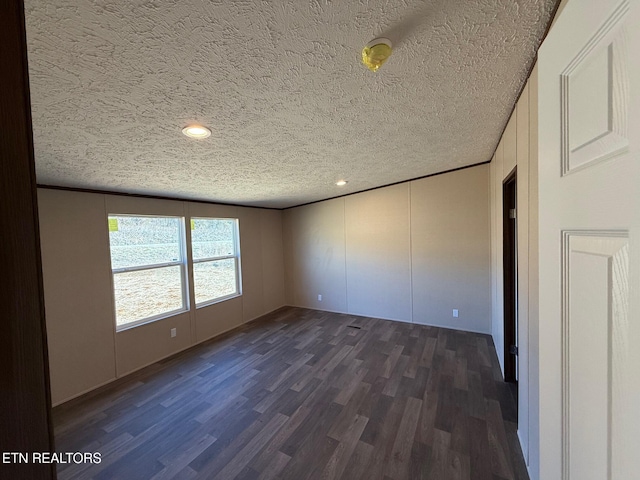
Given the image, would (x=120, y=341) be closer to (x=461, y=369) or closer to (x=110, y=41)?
(x=110, y=41)

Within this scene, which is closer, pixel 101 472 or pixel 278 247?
pixel 101 472

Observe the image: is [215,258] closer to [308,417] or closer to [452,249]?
[308,417]

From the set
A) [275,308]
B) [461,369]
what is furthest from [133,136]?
[275,308]

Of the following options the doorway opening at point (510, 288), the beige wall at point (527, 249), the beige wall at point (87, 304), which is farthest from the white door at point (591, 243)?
the beige wall at point (87, 304)

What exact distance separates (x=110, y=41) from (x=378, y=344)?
3728 millimetres

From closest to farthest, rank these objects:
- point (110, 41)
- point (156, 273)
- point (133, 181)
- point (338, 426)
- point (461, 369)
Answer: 1. point (110, 41)
2. point (338, 426)
3. point (133, 181)
4. point (461, 369)
5. point (156, 273)

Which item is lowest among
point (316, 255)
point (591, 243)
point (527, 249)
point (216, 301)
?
point (216, 301)

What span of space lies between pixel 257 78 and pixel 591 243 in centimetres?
136

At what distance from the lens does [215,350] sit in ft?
11.4

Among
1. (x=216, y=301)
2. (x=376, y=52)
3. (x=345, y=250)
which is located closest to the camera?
(x=376, y=52)

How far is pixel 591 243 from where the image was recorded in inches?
19.1

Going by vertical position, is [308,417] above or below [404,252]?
below

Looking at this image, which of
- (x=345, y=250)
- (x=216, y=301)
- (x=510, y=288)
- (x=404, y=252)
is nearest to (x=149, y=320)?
(x=216, y=301)

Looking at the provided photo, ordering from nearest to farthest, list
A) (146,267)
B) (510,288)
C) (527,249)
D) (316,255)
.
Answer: (527,249), (510,288), (146,267), (316,255)
